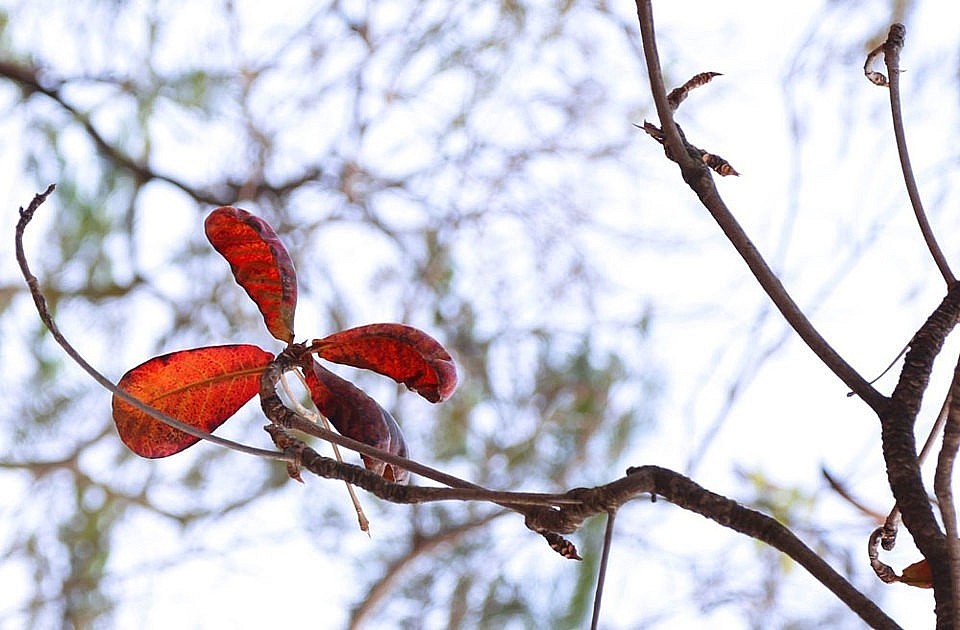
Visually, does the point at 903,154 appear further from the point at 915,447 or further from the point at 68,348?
the point at 68,348

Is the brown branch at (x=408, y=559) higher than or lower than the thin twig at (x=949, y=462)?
higher

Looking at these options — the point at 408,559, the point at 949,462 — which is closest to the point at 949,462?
the point at 949,462

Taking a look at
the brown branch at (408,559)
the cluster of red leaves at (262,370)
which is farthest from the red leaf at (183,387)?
the brown branch at (408,559)

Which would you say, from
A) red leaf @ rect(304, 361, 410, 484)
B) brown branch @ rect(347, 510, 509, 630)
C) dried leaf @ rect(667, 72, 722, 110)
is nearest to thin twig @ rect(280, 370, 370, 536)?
red leaf @ rect(304, 361, 410, 484)

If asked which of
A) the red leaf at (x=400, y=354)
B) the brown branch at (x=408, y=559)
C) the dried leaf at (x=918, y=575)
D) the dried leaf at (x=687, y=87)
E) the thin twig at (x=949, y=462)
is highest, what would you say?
the brown branch at (x=408, y=559)

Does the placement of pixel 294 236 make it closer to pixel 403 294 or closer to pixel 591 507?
pixel 403 294

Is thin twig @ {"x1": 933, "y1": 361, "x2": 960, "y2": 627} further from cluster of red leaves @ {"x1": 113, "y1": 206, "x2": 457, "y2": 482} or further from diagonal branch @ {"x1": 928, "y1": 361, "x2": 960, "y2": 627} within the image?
cluster of red leaves @ {"x1": 113, "y1": 206, "x2": 457, "y2": 482}

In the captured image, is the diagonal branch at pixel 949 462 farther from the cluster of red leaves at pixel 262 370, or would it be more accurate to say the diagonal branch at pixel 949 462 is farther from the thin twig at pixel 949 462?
the cluster of red leaves at pixel 262 370

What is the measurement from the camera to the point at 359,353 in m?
0.28

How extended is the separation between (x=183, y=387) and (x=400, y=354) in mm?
59

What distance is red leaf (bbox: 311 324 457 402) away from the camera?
27cm

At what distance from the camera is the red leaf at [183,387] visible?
11.0 inches

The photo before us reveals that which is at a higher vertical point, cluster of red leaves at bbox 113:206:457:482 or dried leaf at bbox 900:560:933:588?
cluster of red leaves at bbox 113:206:457:482

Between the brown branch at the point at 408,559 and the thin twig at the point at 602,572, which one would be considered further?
the brown branch at the point at 408,559
